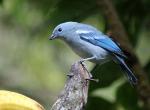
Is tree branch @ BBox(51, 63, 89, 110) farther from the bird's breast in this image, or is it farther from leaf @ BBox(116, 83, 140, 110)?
leaf @ BBox(116, 83, 140, 110)

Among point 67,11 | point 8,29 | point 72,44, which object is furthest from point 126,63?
point 8,29

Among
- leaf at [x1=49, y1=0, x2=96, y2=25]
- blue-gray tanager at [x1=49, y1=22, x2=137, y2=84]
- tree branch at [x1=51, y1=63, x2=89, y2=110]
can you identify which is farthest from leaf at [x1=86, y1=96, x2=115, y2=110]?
tree branch at [x1=51, y1=63, x2=89, y2=110]

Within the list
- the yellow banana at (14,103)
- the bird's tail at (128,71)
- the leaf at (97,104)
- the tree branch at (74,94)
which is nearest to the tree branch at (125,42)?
the bird's tail at (128,71)

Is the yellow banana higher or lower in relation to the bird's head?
lower

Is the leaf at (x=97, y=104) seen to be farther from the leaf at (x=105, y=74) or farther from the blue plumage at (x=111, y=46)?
the blue plumage at (x=111, y=46)

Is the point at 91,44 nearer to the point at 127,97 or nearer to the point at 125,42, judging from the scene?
the point at 125,42

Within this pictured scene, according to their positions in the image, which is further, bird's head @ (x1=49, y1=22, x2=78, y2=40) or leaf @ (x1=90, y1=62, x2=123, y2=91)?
leaf @ (x1=90, y1=62, x2=123, y2=91)

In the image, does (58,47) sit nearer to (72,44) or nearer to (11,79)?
(11,79)

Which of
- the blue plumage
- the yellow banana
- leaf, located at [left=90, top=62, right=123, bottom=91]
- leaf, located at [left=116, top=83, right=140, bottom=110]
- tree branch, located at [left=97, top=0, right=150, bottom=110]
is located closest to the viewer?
the yellow banana
